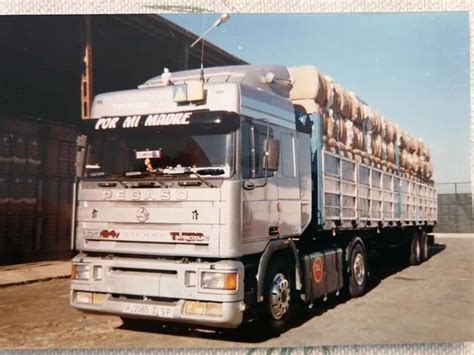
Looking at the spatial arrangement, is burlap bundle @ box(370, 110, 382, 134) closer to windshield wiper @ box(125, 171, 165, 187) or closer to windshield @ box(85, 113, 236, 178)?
windshield @ box(85, 113, 236, 178)

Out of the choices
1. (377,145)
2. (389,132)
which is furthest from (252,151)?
(389,132)

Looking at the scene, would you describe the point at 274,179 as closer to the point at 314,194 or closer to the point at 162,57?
the point at 314,194

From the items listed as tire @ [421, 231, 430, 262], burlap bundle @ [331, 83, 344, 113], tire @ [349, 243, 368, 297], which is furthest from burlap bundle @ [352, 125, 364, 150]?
tire @ [421, 231, 430, 262]

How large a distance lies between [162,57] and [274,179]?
2.74 meters

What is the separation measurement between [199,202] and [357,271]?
386 cm


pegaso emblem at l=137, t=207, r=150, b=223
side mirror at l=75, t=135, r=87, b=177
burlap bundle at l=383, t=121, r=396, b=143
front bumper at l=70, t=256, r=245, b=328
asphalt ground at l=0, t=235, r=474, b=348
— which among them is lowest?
asphalt ground at l=0, t=235, r=474, b=348

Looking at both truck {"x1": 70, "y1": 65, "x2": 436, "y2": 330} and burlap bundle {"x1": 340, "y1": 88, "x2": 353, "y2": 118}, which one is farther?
burlap bundle {"x1": 340, "y1": 88, "x2": 353, "y2": 118}

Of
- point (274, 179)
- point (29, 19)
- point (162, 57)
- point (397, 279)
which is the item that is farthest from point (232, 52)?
point (397, 279)

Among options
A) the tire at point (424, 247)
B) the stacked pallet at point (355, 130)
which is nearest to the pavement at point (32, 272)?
the stacked pallet at point (355, 130)

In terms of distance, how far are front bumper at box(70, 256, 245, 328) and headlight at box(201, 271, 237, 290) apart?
39mm

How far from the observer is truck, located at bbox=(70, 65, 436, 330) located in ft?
14.2

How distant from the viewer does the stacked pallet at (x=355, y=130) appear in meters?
6.04

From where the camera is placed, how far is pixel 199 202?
434cm

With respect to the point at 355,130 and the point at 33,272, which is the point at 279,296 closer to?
the point at 355,130
